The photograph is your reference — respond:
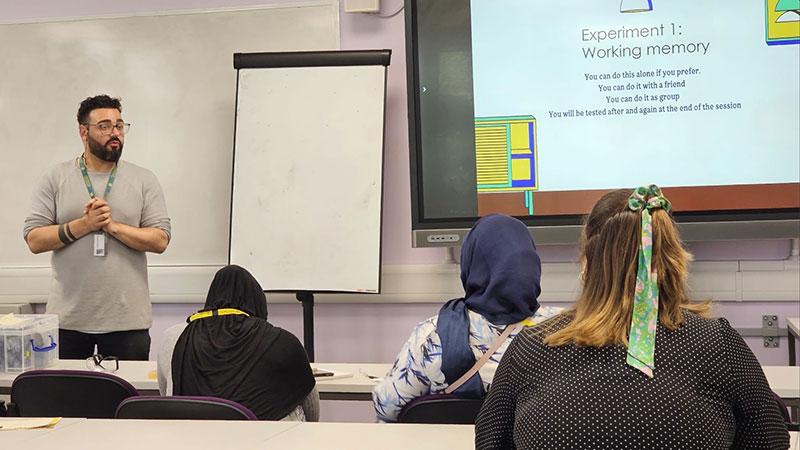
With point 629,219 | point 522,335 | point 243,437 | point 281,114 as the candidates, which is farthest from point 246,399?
point 281,114

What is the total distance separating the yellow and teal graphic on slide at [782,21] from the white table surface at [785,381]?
1.80 meters

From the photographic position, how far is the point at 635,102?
4531 mm

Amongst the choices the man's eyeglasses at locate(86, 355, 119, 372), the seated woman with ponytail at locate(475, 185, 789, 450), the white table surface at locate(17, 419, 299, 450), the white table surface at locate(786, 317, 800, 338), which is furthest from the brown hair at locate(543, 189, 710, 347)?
the white table surface at locate(786, 317, 800, 338)

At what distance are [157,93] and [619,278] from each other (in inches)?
157

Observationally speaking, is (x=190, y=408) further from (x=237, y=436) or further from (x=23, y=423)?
(x=23, y=423)

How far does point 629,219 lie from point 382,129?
305cm

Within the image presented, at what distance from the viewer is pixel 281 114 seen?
4836 millimetres

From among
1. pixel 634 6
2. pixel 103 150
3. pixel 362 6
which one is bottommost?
pixel 103 150

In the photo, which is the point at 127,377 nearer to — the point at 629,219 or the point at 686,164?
the point at 629,219

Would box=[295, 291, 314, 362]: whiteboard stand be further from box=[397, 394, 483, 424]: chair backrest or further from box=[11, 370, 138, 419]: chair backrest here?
box=[397, 394, 483, 424]: chair backrest

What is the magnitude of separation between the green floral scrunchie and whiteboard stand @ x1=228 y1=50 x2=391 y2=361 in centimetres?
298

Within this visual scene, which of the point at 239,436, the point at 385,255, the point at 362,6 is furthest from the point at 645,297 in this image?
the point at 362,6

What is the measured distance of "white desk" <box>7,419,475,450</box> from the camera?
87.0 inches

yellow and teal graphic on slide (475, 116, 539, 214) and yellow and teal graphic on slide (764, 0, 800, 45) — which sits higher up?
yellow and teal graphic on slide (764, 0, 800, 45)
